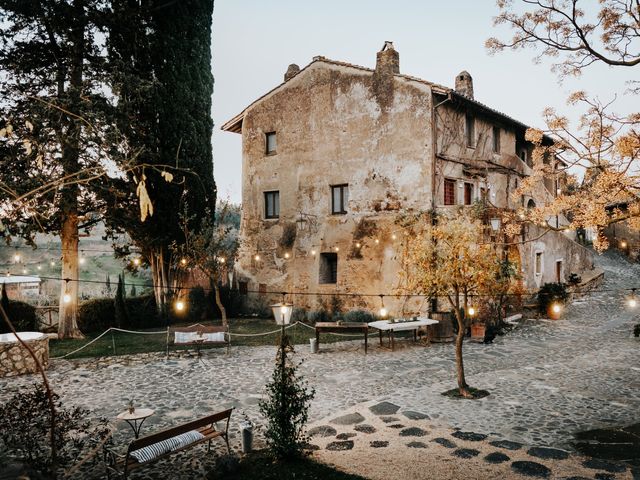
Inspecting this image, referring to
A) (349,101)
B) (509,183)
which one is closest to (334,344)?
(349,101)

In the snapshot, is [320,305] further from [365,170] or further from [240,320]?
[365,170]

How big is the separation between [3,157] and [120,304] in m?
7.23

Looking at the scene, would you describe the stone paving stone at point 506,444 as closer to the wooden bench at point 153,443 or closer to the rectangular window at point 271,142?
the wooden bench at point 153,443

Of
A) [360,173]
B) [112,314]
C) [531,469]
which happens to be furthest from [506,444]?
[112,314]

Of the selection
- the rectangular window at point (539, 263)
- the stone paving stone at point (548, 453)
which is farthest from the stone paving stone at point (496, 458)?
the rectangular window at point (539, 263)

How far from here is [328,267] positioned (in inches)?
807

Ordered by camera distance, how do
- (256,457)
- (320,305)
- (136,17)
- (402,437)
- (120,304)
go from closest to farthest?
(256,457)
(402,437)
(136,17)
(120,304)
(320,305)

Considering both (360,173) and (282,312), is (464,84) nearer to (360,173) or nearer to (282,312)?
(360,173)

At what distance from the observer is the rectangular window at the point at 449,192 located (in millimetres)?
18031

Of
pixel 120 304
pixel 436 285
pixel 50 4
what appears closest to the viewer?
pixel 436 285

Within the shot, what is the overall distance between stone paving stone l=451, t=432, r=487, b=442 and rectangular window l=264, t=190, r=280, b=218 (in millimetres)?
15898

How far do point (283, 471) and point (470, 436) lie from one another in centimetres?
333

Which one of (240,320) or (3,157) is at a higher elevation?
(3,157)

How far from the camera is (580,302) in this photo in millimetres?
20938
